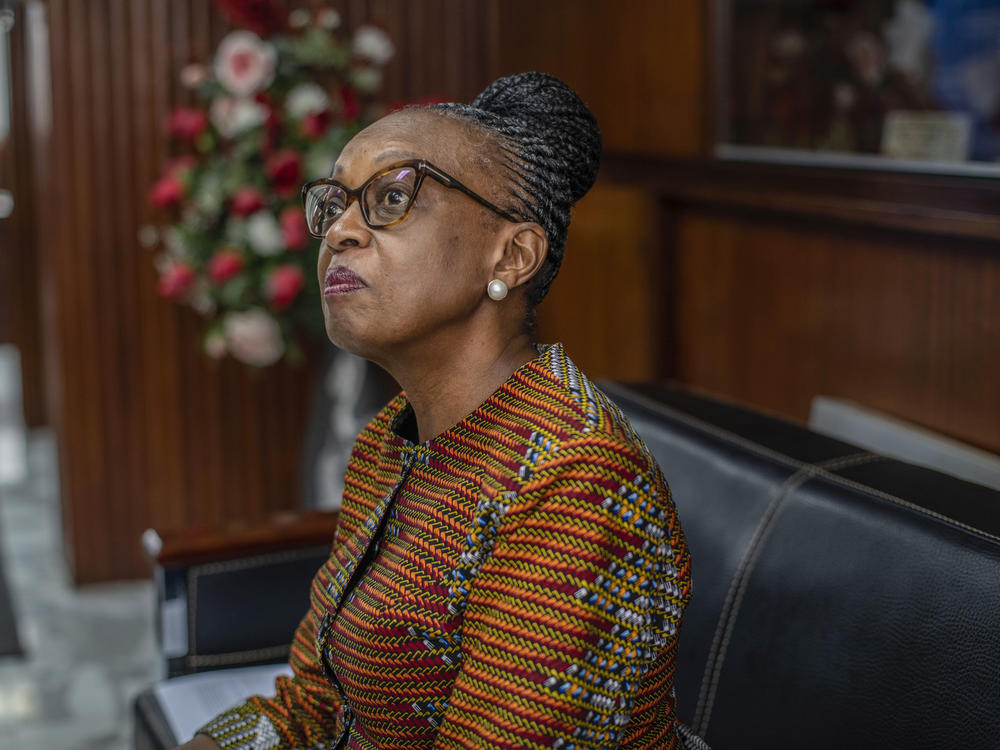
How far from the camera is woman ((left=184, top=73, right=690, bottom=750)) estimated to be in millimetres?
1156

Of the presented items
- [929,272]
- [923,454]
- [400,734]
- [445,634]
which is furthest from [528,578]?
[929,272]

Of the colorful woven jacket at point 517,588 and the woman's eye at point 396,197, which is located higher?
the woman's eye at point 396,197

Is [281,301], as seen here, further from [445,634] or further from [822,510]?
[445,634]

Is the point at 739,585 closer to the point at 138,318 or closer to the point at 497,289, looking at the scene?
the point at 497,289

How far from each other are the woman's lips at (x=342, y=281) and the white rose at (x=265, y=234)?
2.10 meters

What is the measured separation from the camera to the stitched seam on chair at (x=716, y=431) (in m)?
1.81

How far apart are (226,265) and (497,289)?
87.9 inches

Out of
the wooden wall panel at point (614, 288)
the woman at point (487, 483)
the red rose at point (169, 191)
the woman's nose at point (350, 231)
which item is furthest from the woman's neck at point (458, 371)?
the red rose at point (169, 191)

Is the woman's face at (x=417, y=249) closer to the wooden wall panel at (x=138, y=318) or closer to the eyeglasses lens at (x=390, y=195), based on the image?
the eyeglasses lens at (x=390, y=195)

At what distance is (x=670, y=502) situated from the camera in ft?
4.12

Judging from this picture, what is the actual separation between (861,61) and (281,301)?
1660mm

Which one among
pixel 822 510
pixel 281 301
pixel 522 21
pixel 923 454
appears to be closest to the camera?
pixel 822 510

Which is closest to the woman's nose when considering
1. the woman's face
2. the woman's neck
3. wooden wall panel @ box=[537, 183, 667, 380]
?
the woman's face

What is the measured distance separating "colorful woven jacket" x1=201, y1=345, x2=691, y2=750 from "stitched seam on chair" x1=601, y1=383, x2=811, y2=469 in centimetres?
55
